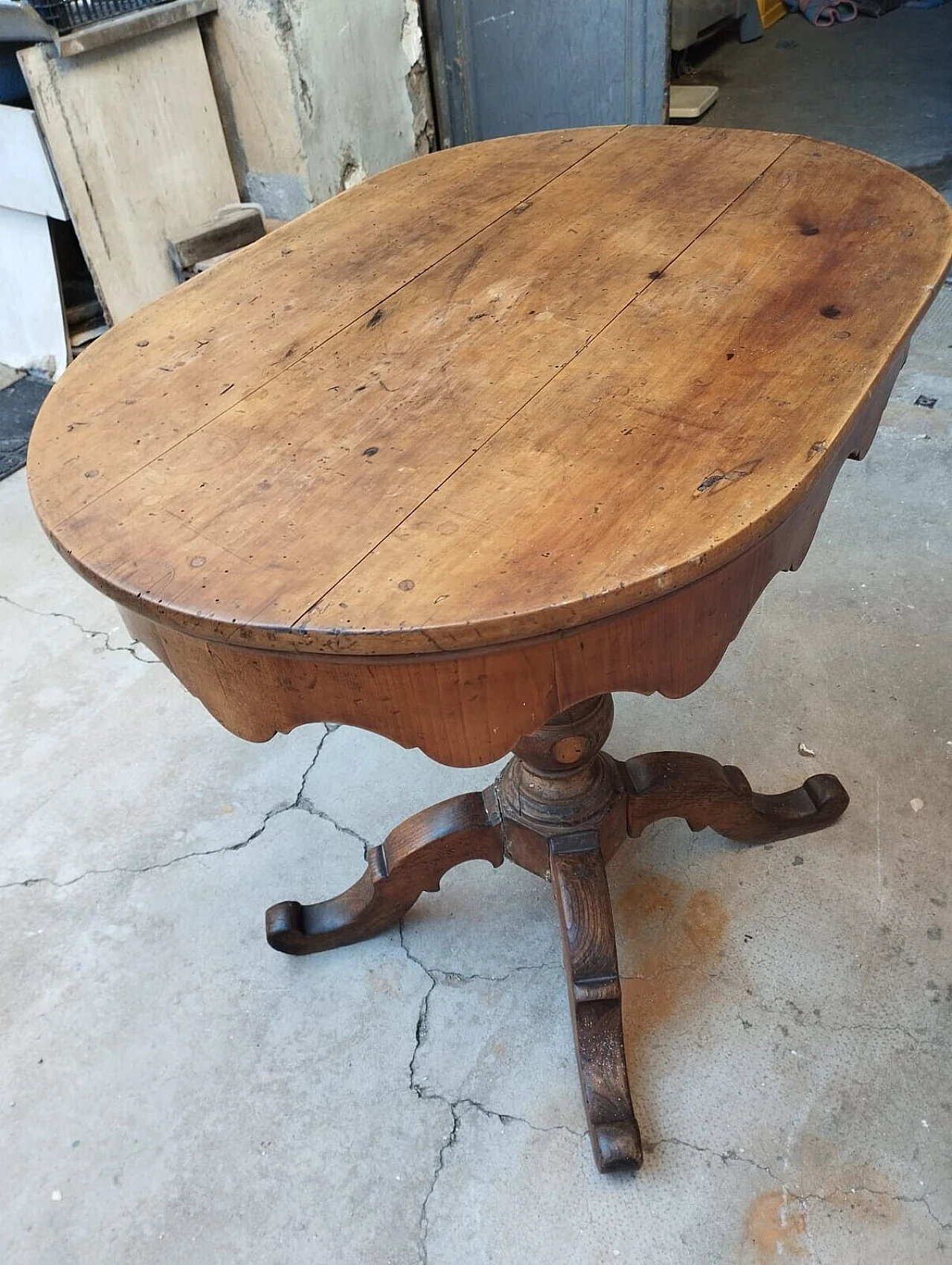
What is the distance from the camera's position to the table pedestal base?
132 cm

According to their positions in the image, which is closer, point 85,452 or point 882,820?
point 85,452

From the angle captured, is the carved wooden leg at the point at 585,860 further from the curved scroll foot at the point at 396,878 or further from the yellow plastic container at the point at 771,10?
→ the yellow plastic container at the point at 771,10

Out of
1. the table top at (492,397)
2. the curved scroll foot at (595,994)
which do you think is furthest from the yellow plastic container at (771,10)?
the curved scroll foot at (595,994)

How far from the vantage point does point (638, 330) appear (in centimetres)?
113

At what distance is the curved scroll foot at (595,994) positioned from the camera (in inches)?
50.6

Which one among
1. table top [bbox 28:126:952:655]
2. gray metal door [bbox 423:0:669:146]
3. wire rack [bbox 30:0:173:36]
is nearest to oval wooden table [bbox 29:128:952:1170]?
table top [bbox 28:126:952:655]

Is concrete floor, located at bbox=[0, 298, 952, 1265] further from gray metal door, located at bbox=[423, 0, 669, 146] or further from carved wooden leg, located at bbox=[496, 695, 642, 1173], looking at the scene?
gray metal door, located at bbox=[423, 0, 669, 146]

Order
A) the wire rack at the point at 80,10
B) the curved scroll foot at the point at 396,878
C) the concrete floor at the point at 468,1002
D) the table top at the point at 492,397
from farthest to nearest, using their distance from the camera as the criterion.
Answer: the wire rack at the point at 80,10 → the curved scroll foot at the point at 396,878 → the concrete floor at the point at 468,1002 → the table top at the point at 492,397

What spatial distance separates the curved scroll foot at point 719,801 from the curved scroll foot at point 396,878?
230mm

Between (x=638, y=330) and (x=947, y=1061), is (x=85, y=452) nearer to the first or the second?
(x=638, y=330)

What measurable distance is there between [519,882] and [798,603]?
33.4 inches

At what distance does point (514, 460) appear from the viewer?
97cm

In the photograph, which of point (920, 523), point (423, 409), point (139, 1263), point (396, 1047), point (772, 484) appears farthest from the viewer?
point (920, 523)

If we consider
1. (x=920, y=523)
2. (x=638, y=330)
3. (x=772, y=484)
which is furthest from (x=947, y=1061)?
(x=920, y=523)
